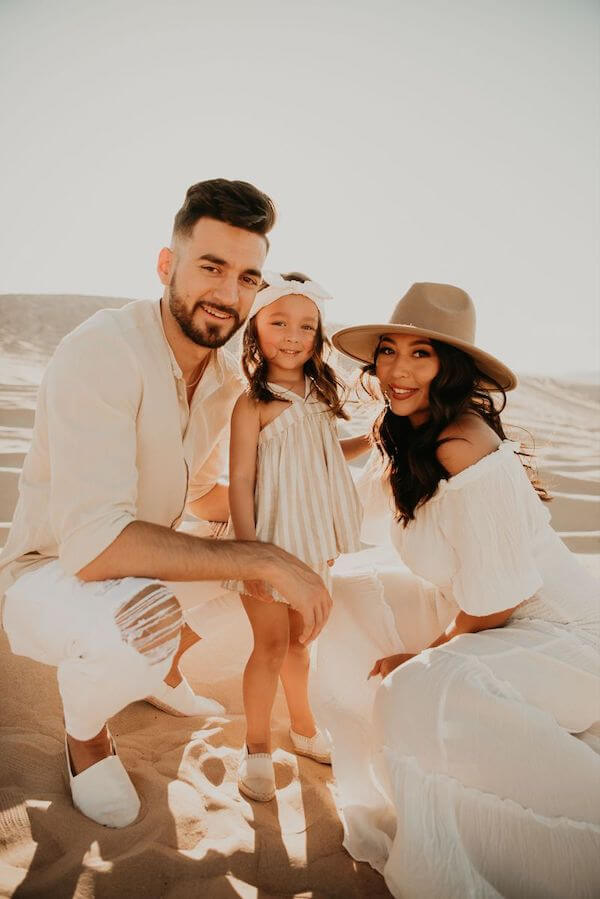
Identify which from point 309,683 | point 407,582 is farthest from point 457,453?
point 309,683

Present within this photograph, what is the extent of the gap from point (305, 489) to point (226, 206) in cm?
120

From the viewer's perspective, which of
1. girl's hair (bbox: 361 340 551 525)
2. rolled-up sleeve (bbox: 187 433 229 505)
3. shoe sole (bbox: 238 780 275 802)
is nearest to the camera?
shoe sole (bbox: 238 780 275 802)

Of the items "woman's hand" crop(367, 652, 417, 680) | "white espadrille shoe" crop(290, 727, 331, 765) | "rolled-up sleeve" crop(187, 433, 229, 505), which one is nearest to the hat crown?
"rolled-up sleeve" crop(187, 433, 229, 505)

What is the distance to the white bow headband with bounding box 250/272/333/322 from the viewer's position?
9.51 ft

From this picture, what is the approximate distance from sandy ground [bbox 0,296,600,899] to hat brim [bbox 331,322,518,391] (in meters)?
1.23

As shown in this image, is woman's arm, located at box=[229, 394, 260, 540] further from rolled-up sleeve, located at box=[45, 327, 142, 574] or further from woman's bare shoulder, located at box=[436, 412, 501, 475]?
woman's bare shoulder, located at box=[436, 412, 501, 475]

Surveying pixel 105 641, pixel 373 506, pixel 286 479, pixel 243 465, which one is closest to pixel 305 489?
pixel 286 479

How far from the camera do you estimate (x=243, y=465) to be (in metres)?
2.69

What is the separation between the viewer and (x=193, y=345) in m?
2.79

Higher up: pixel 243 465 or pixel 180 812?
pixel 243 465

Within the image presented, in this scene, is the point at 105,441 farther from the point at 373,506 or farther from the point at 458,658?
the point at 458,658

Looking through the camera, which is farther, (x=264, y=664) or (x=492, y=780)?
(x=264, y=664)

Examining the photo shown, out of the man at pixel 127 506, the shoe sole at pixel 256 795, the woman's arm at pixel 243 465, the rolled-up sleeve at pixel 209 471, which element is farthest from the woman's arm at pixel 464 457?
the rolled-up sleeve at pixel 209 471

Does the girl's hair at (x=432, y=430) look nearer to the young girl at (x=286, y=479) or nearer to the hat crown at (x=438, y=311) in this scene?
the hat crown at (x=438, y=311)
